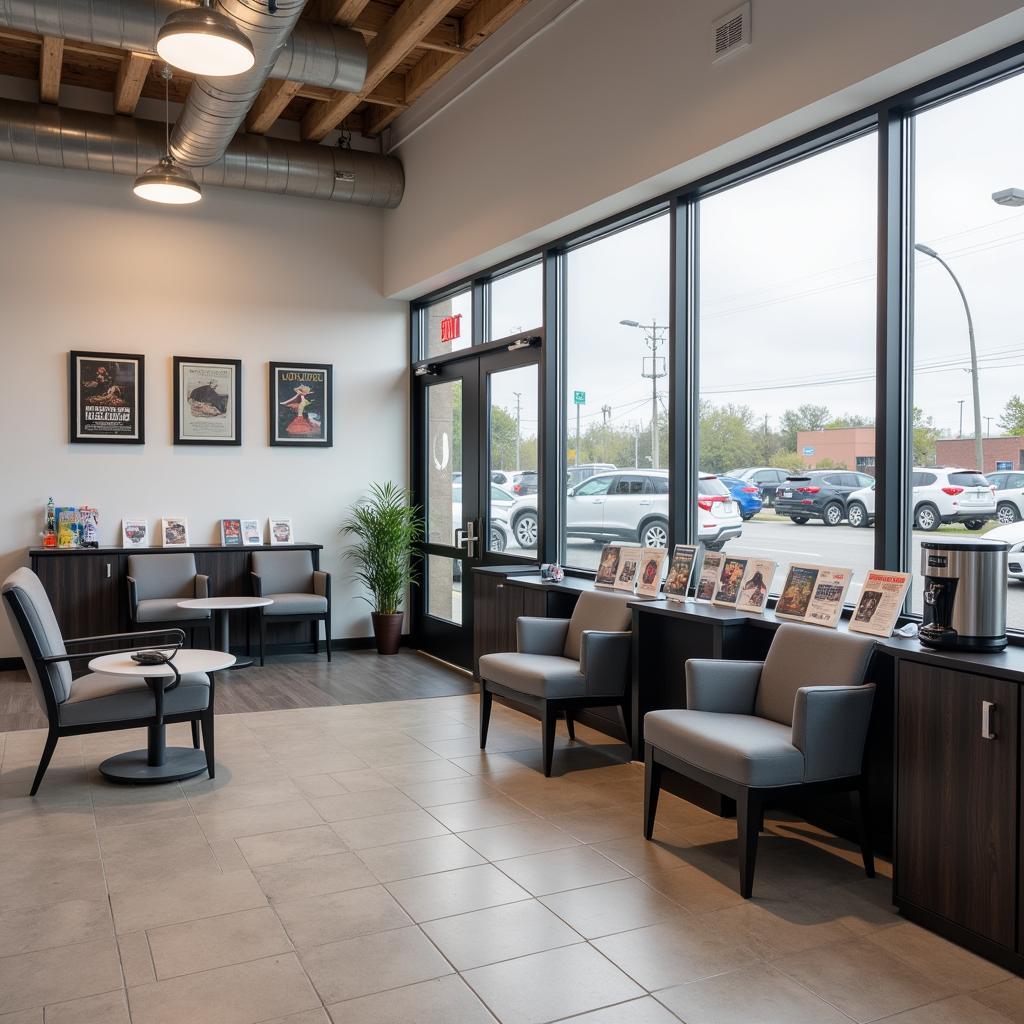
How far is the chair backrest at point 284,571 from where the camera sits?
8039 mm

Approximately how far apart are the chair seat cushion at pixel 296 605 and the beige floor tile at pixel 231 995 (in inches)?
195

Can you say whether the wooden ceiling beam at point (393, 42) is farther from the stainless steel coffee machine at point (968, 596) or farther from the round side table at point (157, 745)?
the stainless steel coffee machine at point (968, 596)

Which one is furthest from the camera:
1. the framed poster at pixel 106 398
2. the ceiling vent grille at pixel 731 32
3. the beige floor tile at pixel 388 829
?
the framed poster at pixel 106 398

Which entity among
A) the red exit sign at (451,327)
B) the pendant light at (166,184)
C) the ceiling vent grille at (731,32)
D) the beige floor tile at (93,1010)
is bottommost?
the beige floor tile at (93,1010)

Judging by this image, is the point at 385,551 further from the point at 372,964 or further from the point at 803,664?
the point at 372,964

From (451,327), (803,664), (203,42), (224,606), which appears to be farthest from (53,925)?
(451,327)

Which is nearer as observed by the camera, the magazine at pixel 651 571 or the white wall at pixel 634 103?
the white wall at pixel 634 103

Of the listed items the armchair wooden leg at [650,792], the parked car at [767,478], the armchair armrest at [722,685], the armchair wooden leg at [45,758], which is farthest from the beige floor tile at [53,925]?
the parked car at [767,478]

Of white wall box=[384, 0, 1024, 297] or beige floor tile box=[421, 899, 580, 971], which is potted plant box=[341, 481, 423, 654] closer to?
white wall box=[384, 0, 1024, 297]

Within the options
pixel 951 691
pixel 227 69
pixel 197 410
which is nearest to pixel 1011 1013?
pixel 951 691

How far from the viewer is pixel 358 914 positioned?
323 cm

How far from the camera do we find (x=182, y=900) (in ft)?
11.0

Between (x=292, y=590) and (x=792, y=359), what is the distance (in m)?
5.00

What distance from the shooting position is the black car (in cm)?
429
